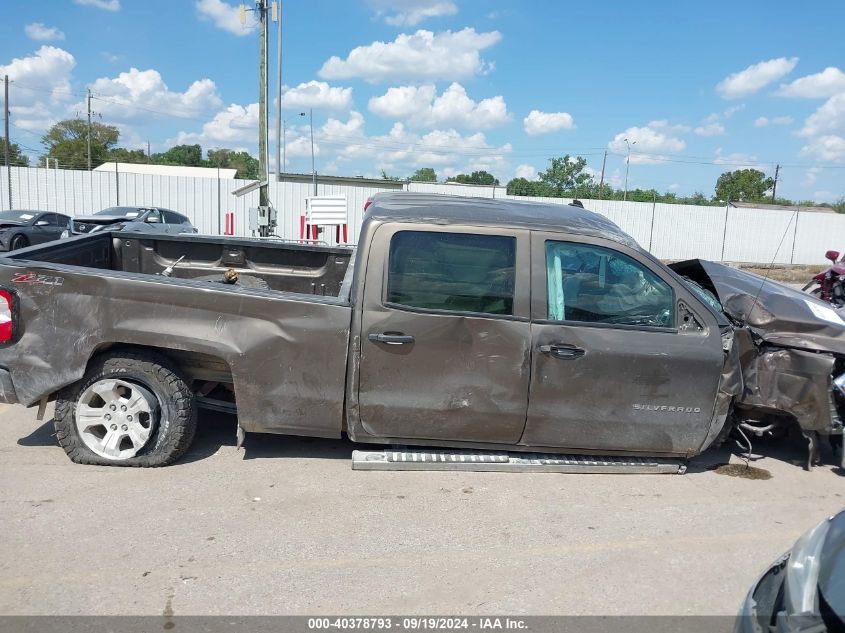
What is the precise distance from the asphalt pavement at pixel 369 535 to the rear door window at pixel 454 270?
1202 mm

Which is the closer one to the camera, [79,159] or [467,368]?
[467,368]

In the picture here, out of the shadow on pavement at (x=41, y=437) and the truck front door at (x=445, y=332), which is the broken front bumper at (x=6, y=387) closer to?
the shadow on pavement at (x=41, y=437)

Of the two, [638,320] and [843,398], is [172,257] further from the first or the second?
[843,398]

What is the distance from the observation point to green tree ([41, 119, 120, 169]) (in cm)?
7312

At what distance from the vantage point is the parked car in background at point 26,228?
19.2m

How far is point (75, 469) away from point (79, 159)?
75.8 metres

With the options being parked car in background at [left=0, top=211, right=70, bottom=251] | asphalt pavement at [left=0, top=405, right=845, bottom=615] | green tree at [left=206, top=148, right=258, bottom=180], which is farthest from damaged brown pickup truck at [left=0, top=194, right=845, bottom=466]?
green tree at [left=206, top=148, right=258, bottom=180]

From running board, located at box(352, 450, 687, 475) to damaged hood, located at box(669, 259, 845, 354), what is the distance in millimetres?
1137

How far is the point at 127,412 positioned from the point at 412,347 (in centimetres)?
193

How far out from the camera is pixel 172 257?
6.23 metres

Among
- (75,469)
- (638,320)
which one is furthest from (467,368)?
(75,469)

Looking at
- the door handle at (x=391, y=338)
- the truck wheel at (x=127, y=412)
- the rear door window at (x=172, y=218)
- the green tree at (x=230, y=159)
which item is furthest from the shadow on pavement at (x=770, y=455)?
the green tree at (x=230, y=159)

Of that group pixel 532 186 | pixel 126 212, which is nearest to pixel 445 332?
pixel 126 212

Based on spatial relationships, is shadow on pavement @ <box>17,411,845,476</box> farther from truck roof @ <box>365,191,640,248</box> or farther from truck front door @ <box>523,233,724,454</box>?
truck roof @ <box>365,191,640,248</box>
